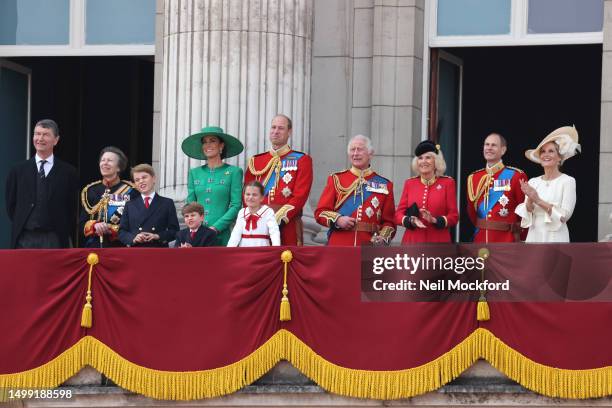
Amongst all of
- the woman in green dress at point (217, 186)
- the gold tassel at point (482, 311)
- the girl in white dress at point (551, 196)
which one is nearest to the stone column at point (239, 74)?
the woman in green dress at point (217, 186)

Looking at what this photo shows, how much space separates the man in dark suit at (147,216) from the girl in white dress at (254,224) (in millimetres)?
675

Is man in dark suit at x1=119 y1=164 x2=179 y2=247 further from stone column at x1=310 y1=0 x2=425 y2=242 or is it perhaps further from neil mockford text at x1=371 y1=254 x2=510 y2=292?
stone column at x1=310 y1=0 x2=425 y2=242

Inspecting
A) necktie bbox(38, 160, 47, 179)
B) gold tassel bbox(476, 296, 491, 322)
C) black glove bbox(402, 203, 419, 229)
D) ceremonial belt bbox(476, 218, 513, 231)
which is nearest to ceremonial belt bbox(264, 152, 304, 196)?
black glove bbox(402, 203, 419, 229)

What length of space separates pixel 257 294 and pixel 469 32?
515cm

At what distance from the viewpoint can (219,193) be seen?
18.3 metres

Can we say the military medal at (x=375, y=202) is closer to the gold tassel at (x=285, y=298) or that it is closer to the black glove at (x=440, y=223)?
the black glove at (x=440, y=223)

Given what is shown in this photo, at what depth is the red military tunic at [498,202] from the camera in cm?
1786

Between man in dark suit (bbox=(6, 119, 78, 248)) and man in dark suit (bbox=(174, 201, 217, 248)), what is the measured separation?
51.3 inches

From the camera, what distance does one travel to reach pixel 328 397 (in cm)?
1639

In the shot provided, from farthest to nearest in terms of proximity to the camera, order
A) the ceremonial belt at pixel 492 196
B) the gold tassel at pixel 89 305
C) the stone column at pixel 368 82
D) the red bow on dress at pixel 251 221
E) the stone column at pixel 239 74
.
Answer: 1. the stone column at pixel 368 82
2. the stone column at pixel 239 74
3. the ceremonial belt at pixel 492 196
4. the red bow on dress at pixel 251 221
5. the gold tassel at pixel 89 305

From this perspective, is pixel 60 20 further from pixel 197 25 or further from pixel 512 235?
pixel 512 235

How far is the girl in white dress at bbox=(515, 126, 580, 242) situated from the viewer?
1702cm

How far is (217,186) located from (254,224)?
96 cm

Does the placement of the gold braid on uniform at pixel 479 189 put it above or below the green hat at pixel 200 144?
below
